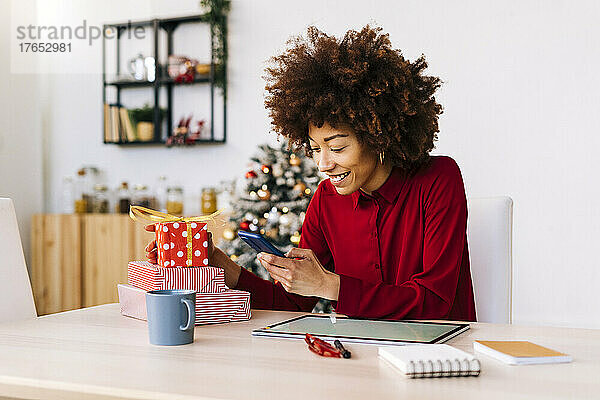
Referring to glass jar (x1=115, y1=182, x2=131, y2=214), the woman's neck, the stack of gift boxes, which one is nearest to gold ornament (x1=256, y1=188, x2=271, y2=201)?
glass jar (x1=115, y1=182, x2=131, y2=214)

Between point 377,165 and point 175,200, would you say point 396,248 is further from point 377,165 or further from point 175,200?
point 175,200

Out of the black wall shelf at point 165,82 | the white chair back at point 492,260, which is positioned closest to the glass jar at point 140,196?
the black wall shelf at point 165,82

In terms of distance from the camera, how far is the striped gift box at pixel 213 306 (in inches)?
54.1

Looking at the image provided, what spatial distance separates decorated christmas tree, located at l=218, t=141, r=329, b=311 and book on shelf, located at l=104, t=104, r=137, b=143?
1.29 metres

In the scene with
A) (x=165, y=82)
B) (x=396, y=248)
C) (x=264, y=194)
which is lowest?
(x=396, y=248)

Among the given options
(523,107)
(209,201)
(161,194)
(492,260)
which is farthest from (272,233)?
(492,260)

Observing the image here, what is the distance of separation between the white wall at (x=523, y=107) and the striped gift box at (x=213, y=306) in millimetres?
2512

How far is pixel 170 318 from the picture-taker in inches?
45.5

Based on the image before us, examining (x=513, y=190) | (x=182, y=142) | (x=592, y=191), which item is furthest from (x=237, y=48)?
(x=592, y=191)

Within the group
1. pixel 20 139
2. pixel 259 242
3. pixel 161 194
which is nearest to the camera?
pixel 259 242

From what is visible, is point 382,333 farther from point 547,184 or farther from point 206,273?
point 547,184

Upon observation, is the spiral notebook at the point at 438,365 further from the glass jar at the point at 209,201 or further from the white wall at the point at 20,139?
the white wall at the point at 20,139

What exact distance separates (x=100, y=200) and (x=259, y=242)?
10.7 feet

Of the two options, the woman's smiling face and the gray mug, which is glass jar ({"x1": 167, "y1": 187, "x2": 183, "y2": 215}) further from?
the gray mug
